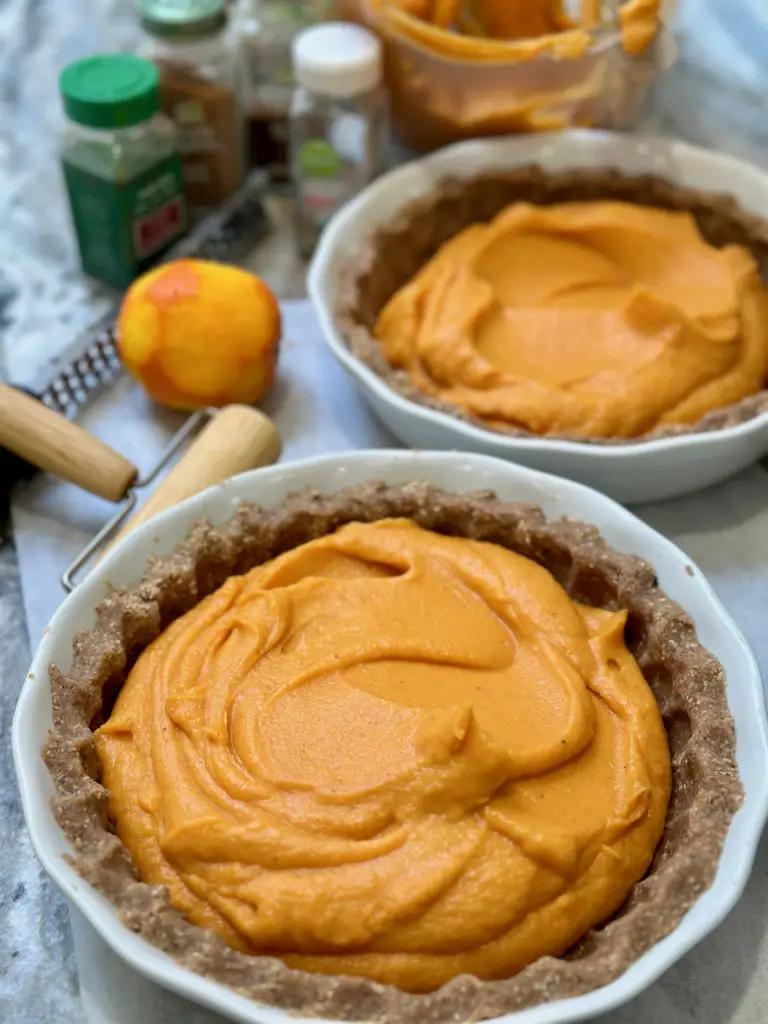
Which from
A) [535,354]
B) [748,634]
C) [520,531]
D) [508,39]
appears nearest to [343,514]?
[520,531]

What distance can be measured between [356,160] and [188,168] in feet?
1.14

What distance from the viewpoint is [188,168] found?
7.00ft

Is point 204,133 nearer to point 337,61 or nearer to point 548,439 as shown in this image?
point 337,61

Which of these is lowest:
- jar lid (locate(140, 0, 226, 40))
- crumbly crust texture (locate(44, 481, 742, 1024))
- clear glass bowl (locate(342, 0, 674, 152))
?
crumbly crust texture (locate(44, 481, 742, 1024))

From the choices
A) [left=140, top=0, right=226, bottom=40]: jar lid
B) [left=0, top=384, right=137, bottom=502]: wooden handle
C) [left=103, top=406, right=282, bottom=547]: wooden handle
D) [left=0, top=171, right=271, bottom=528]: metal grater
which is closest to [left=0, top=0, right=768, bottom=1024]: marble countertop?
[left=0, top=171, right=271, bottom=528]: metal grater

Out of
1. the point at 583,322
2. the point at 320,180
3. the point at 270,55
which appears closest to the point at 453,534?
the point at 583,322

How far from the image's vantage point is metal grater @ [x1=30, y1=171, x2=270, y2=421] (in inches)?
71.0

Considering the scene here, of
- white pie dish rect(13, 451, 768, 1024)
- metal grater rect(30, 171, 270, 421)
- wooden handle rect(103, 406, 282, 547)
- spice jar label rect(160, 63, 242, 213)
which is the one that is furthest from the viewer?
spice jar label rect(160, 63, 242, 213)

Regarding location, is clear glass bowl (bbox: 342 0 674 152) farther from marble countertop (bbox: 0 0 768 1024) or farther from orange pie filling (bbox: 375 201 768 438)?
marble countertop (bbox: 0 0 768 1024)

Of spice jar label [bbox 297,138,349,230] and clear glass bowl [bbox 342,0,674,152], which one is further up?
clear glass bowl [bbox 342,0,674,152]

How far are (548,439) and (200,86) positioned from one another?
1.01 metres

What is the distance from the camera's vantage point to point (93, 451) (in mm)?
1601

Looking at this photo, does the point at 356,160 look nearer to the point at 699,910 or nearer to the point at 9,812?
the point at 9,812

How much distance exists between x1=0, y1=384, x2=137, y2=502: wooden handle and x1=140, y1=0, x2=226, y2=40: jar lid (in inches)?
30.6
